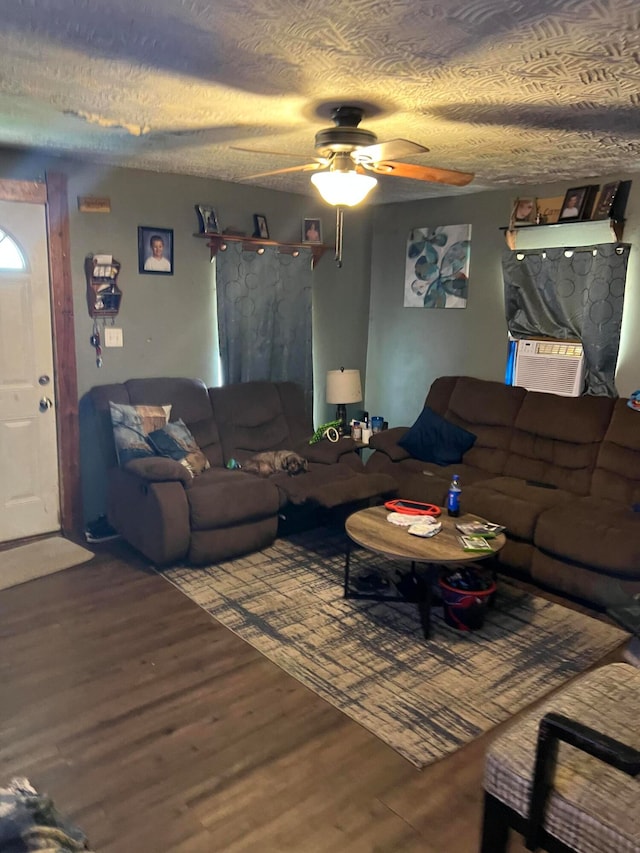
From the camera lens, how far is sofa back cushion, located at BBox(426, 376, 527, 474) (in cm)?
447

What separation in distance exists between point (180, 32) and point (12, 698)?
2.49 meters

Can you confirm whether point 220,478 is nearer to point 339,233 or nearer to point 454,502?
point 454,502

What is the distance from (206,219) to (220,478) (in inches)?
74.0

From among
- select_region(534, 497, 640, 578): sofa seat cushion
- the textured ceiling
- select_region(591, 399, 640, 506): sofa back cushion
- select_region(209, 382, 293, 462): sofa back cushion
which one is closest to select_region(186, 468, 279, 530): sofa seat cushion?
select_region(209, 382, 293, 462): sofa back cushion

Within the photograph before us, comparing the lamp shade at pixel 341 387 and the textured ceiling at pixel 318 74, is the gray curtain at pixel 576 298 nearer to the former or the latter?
the textured ceiling at pixel 318 74

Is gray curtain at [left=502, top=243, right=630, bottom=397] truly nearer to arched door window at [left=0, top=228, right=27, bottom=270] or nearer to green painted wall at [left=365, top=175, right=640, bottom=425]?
green painted wall at [left=365, top=175, right=640, bottom=425]

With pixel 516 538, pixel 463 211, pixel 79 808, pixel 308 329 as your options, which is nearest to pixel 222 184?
pixel 308 329

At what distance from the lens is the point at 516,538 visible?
3670 millimetres

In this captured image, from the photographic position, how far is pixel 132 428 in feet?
13.2

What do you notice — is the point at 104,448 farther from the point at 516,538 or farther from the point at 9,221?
the point at 516,538

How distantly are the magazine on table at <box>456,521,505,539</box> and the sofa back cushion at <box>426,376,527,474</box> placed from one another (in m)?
1.08

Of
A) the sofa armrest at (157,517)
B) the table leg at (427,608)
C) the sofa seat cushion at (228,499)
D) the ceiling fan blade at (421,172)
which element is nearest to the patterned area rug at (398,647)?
the table leg at (427,608)

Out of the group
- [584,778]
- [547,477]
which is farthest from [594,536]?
[584,778]

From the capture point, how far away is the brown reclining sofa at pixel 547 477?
336 cm
